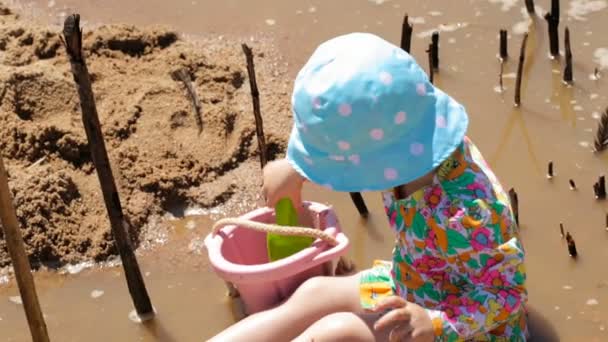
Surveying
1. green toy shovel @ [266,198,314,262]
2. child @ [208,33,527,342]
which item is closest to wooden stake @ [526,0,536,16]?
green toy shovel @ [266,198,314,262]

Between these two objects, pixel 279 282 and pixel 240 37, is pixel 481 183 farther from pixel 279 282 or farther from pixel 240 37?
pixel 240 37

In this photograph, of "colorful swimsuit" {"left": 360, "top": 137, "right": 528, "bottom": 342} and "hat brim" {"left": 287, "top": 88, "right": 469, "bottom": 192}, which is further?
"colorful swimsuit" {"left": 360, "top": 137, "right": 528, "bottom": 342}

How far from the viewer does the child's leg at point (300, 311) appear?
10.1ft

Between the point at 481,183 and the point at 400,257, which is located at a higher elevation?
the point at 481,183

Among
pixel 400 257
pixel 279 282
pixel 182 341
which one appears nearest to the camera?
Answer: pixel 400 257

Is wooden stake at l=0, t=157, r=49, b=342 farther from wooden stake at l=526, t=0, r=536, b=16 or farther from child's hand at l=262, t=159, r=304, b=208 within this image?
wooden stake at l=526, t=0, r=536, b=16

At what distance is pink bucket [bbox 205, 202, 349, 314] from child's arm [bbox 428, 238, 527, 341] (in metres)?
0.50

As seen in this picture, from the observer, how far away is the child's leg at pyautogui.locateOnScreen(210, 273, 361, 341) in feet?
10.1

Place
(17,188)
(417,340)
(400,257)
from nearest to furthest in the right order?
(417,340), (400,257), (17,188)

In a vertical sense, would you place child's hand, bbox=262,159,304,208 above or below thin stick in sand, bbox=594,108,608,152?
above

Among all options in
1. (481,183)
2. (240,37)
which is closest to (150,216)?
(240,37)

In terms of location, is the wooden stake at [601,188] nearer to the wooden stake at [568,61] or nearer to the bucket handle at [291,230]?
the wooden stake at [568,61]

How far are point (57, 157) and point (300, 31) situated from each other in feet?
4.77

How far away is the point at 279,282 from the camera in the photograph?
3.20 m
